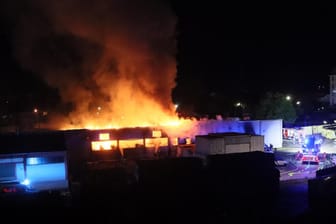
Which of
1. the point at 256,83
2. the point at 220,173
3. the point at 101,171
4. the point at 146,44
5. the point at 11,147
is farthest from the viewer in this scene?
the point at 256,83

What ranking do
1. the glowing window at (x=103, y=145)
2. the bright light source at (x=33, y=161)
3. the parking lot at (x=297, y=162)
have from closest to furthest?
the bright light source at (x=33, y=161) < the parking lot at (x=297, y=162) < the glowing window at (x=103, y=145)

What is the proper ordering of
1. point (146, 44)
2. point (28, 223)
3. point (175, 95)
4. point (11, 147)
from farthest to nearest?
point (175, 95) < point (146, 44) < point (11, 147) < point (28, 223)

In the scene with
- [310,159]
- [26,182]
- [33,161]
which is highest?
[33,161]

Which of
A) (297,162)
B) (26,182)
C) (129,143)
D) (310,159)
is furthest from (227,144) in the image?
(26,182)

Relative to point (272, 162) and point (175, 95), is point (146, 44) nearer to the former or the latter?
point (272, 162)

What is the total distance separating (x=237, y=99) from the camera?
55.0m

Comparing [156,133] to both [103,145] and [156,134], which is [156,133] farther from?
[103,145]

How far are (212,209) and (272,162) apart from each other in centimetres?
335

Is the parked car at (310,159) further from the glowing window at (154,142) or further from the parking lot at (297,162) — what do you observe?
the glowing window at (154,142)

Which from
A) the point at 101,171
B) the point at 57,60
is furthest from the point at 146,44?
the point at 101,171

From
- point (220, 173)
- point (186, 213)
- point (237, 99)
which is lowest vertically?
point (186, 213)

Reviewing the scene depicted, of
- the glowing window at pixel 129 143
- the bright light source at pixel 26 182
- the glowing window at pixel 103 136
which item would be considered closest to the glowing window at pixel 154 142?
the glowing window at pixel 129 143

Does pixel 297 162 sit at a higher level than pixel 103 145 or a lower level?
lower

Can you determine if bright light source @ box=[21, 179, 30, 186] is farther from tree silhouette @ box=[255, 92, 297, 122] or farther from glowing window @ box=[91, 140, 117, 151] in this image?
tree silhouette @ box=[255, 92, 297, 122]
